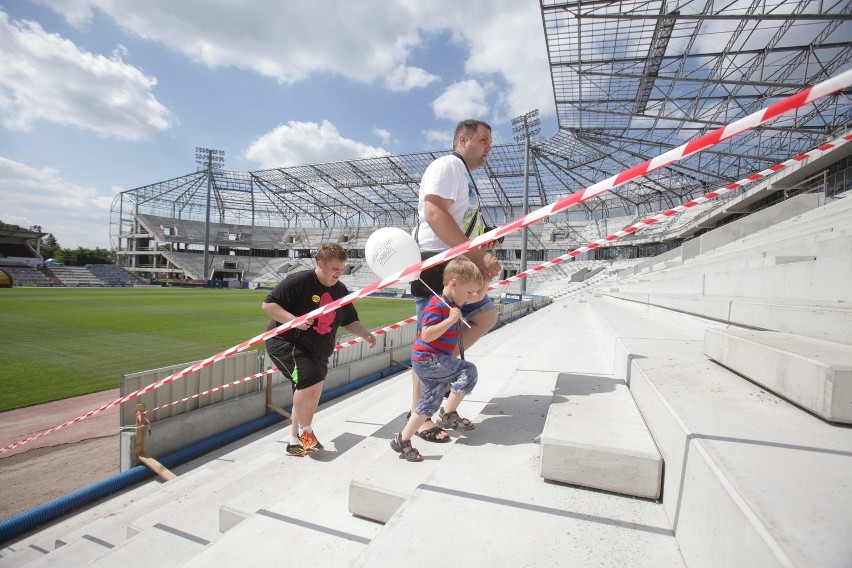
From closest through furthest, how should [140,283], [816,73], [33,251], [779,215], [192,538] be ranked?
[192,538] → [779,215] → [816,73] → [33,251] → [140,283]

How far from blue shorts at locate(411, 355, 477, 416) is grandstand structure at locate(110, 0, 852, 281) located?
15791 millimetres

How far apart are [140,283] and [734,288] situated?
207ft

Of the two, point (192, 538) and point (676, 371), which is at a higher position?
point (676, 371)

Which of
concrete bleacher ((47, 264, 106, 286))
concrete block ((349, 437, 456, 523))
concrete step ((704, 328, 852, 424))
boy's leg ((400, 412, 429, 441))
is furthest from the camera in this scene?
concrete bleacher ((47, 264, 106, 286))

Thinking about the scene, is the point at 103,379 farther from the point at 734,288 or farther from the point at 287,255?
the point at 287,255

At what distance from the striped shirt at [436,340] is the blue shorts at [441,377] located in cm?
4

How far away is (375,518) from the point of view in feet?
5.20

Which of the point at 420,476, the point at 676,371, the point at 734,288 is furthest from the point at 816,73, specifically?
the point at 420,476

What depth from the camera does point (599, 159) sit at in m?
32.5

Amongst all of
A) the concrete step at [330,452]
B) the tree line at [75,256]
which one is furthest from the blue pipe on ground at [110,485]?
the tree line at [75,256]

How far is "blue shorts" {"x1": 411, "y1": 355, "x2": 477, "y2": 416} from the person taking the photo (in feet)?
7.13

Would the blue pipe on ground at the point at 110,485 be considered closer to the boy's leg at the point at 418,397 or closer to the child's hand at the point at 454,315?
the boy's leg at the point at 418,397

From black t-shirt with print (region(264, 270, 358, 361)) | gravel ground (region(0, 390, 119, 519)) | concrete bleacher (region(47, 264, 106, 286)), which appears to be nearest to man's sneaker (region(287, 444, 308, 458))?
black t-shirt with print (region(264, 270, 358, 361))

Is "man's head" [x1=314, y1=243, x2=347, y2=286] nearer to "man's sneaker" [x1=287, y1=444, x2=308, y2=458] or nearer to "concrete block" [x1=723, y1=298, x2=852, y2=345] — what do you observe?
"man's sneaker" [x1=287, y1=444, x2=308, y2=458]
